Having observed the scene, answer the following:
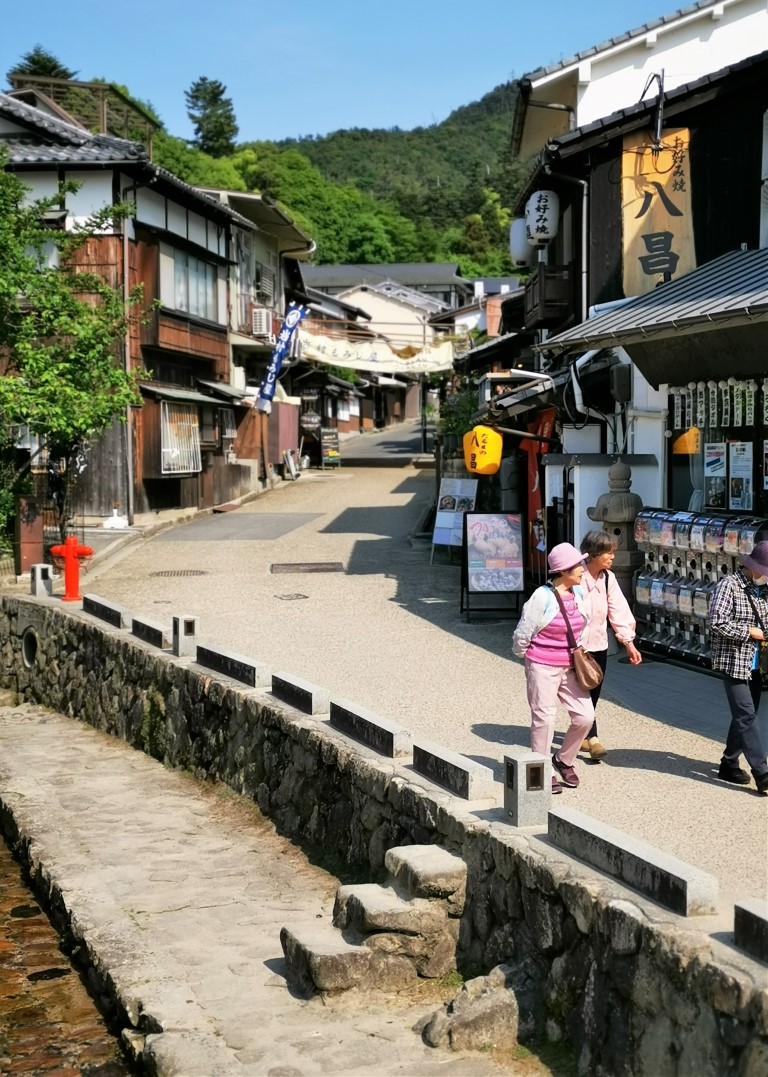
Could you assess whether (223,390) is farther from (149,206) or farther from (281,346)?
(149,206)

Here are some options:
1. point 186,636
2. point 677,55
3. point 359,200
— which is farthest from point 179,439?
point 359,200

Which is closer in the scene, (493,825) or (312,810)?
(493,825)

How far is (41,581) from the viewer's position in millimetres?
20984

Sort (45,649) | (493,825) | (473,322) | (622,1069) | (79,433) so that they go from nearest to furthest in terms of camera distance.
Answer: (622,1069), (493,825), (45,649), (79,433), (473,322)

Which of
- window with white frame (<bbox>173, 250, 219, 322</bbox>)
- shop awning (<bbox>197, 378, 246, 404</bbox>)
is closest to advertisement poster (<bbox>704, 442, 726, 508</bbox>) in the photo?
window with white frame (<bbox>173, 250, 219, 322</bbox>)

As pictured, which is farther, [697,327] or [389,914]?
[697,327]

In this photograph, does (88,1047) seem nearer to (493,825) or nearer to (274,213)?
(493,825)

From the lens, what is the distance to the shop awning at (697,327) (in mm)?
10820

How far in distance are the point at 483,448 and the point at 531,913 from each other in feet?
37.8

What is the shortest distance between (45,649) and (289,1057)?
1404cm

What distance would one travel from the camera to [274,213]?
3919 cm

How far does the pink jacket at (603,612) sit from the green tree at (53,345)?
15088 mm

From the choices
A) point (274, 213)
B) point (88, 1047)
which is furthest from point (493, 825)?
point (274, 213)

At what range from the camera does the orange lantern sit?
17531mm
